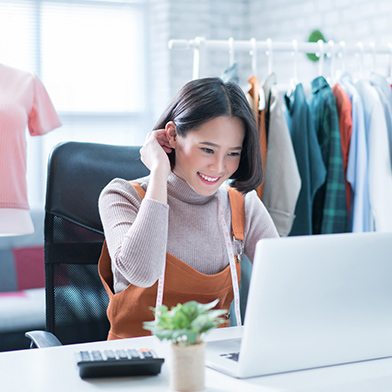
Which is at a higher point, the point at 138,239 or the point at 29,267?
the point at 138,239

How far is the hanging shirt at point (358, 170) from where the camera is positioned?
2.32m

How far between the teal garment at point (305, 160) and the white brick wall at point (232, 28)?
1.20m

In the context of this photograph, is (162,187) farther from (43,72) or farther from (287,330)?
(43,72)

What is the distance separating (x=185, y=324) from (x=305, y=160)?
1.55 meters

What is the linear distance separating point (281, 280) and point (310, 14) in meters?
3.02

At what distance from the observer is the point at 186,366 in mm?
838

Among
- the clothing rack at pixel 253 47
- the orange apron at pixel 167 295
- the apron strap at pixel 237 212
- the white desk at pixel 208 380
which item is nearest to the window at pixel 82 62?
the clothing rack at pixel 253 47

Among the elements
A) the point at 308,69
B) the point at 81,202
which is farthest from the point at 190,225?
the point at 308,69

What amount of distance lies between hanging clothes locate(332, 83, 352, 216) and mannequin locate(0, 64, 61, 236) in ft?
3.73

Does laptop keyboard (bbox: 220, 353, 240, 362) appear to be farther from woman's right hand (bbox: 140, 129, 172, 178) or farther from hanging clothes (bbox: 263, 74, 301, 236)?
hanging clothes (bbox: 263, 74, 301, 236)

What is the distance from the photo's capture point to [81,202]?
1605mm

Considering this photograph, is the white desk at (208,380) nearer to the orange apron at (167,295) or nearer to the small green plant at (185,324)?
the small green plant at (185,324)

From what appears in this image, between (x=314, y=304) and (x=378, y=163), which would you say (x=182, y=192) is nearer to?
(x=314, y=304)

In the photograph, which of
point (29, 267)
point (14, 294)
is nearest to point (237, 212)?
point (14, 294)
